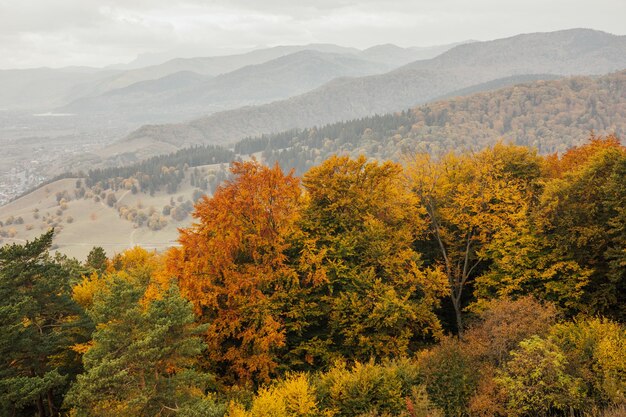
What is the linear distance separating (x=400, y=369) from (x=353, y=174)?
47.6 feet

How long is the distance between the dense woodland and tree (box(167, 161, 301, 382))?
133 mm

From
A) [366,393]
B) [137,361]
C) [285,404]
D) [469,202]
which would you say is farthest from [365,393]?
[469,202]

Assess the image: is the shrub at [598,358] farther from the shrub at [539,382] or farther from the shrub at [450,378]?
the shrub at [450,378]

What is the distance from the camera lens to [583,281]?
3042cm

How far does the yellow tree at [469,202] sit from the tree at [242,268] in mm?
12681

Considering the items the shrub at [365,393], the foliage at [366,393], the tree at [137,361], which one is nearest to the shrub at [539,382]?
the foliage at [366,393]

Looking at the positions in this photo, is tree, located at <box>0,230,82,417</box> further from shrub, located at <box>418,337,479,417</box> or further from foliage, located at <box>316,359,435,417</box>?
shrub, located at <box>418,337,479,417</box>

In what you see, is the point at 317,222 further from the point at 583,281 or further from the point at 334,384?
the point at 583,281

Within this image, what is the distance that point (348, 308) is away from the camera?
30.0 meters

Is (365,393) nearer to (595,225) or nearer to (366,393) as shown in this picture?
(366,393)

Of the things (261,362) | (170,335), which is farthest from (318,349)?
(170,335)

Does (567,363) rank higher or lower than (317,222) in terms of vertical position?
lower

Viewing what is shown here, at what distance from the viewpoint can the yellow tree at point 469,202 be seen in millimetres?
34625

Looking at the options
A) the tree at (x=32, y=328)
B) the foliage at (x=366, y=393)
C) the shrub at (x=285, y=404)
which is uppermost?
the tree at (x=32, y=328)
